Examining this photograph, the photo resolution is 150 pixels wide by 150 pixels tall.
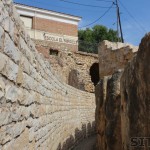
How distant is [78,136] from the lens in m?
12.8

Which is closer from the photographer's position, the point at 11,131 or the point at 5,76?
the point at 5,76

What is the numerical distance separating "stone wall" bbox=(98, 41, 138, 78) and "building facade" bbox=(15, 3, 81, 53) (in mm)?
→ 6970

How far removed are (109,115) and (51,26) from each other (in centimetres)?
1641

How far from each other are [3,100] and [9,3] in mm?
886

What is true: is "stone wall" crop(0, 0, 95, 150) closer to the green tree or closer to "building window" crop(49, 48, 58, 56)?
"building window" crop(49, 48, 58, 56)

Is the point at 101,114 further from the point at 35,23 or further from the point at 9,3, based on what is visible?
the point at 35,23

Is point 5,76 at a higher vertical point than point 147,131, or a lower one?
higher

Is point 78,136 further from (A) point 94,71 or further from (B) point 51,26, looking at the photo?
(B) point 51,26

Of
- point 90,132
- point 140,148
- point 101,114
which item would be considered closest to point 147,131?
point 140,148

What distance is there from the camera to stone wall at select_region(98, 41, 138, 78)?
44.2 feet

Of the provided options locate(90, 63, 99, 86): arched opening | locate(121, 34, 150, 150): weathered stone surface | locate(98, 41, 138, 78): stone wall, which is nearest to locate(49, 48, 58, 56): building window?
locate(98, 41, 138, 78): stone wall

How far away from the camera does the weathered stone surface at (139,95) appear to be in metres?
4.48

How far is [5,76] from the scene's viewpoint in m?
2.60

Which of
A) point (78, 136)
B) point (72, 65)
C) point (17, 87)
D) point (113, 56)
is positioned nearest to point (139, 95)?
point (17, 87)
